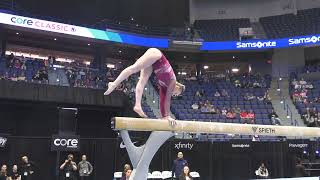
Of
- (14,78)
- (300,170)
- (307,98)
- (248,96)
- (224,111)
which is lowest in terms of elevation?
(300,170)

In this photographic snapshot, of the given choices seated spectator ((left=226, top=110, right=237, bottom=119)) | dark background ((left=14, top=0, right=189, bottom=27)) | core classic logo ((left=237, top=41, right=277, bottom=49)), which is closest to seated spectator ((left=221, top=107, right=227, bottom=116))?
seated spectator ((left=226, top=110, right=237, bottom=119))

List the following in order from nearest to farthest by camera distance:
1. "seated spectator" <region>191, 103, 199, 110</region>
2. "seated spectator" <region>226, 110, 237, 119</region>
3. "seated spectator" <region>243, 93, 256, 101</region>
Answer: "seated spectator" <region>226, 110, 237, 119</region>
"seated spectator" <region>191, 103, 199, 110</region>
"seated spectator" <region>243, 93, 256, 101</region>

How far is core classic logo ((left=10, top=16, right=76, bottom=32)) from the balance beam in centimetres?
1419

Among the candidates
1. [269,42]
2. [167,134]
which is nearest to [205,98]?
[269,42]

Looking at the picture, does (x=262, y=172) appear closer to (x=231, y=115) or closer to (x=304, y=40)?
(x=231, y=115)

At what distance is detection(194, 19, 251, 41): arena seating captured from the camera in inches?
965

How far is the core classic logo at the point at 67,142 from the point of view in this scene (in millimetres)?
12399

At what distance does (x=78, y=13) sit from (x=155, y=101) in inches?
301

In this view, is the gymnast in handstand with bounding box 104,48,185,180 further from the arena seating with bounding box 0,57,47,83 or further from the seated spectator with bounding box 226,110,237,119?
the seated spectator with bounding box 226,110,237,119

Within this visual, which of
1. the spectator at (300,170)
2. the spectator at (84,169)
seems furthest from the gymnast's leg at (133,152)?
the spectator at (300,170)

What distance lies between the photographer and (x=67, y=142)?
1248 cm

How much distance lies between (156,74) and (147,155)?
1.13 meters

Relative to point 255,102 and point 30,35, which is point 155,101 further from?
point 30,35

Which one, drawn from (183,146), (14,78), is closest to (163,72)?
(183,146)
